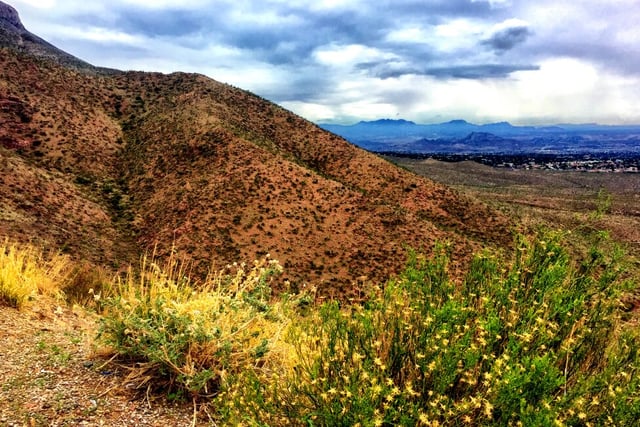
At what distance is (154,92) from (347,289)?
101 ft

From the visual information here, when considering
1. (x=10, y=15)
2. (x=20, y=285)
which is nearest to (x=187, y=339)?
(x=20, y=285)

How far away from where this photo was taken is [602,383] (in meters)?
3.11

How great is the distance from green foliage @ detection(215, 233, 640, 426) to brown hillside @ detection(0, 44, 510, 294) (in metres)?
7.16

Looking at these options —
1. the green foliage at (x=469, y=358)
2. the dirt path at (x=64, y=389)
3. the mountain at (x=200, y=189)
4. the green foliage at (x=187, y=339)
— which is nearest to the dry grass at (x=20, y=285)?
the dirt path at (x=64, y=389)

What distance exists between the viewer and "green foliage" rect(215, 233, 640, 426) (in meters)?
2.91

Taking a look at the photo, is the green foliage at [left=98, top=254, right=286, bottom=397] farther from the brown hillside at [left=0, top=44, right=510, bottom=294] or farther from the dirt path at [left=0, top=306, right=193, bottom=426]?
the brown hillside at [left=0, top=44, right=510, bottom=294]

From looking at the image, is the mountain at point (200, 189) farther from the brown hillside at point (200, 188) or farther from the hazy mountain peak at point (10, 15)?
the hazy mountain peak at point (10, 15)

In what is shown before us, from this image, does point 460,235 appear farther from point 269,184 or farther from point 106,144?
point 106,144

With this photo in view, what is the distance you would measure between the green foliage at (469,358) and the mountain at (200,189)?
1240 centimetres

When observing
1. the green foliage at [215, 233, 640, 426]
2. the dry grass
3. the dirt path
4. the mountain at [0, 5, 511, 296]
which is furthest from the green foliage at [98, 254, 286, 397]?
the mountain at [0, 5, 511, 296]

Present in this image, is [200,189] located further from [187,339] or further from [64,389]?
[64,389]

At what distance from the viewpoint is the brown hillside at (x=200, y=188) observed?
18781 mm

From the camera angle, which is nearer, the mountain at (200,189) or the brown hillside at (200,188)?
the mountain at (200,189)

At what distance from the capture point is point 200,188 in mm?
23422
